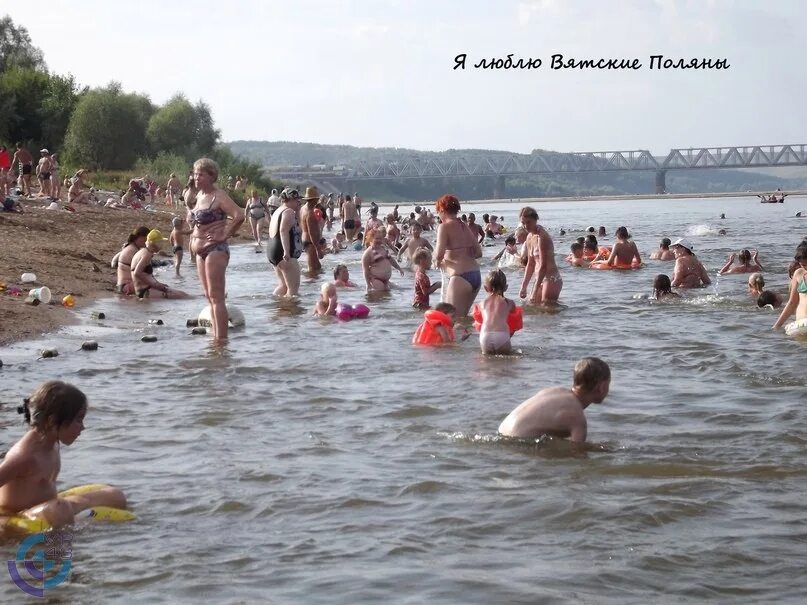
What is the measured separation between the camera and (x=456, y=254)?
12.9m

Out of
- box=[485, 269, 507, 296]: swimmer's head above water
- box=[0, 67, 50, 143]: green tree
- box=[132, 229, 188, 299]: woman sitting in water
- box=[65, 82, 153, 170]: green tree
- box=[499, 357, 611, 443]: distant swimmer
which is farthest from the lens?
box=[65, 82, 153, 170]: green tree

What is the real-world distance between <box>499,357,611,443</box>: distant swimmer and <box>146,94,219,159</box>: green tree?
60.7 meters

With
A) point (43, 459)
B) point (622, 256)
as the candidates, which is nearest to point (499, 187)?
point (622, 256)

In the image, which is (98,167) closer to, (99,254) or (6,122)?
(6,122)

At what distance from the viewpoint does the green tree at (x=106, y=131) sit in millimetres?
56906

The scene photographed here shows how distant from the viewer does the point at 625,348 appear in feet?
39.9

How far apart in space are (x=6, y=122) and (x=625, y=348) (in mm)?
46778

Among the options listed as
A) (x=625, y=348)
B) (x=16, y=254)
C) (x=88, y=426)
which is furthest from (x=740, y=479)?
(x=16, y=254)

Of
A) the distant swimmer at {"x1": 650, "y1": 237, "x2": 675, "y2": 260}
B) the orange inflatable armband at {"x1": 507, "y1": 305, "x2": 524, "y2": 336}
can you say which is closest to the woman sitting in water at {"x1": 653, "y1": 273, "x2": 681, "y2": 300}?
the orange inflatable armband at {"x1": 507, "y1": 305, "x2": 524, "y2": 336}

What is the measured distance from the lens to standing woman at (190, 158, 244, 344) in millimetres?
11141

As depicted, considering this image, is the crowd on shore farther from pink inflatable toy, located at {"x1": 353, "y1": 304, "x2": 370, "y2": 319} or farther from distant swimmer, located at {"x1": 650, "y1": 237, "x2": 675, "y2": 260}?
pink inflatable toy, located at {"x1": 353, "y1": 304, "x2": 370, "y2": 319}

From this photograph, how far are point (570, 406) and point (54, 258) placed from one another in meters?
13.8

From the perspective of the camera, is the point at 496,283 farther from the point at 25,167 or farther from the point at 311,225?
the point at 25,167

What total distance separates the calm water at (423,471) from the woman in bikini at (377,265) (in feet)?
16.5
